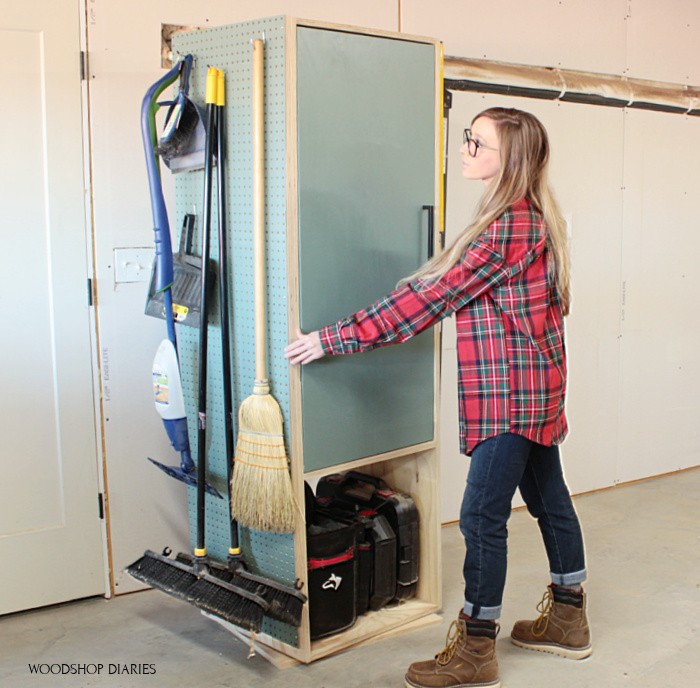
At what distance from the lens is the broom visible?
2.46 metres

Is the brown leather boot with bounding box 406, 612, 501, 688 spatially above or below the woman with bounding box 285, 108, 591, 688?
below

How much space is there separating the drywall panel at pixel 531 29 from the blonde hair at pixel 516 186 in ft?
4.47

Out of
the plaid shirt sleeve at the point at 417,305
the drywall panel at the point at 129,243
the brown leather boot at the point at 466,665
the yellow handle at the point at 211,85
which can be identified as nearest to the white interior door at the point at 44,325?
the drywall panel at the point at 129,243

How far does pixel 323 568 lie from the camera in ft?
8.68

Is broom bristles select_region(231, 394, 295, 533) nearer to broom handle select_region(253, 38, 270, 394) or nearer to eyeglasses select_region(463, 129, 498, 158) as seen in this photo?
broom handle select_region(253, 38, 270, 394)

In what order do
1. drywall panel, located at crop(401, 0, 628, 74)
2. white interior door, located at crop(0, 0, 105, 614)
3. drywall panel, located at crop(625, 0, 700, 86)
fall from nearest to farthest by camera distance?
white interior door, located at crop(0, 0, 105, 614), drywall panel, located at crop(401, 0, 628, 74), drywall panel, located at crop(625, 0, 700, 86)

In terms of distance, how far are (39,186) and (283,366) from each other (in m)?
1.09

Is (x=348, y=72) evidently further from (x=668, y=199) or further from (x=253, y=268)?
(x=668, y=199)

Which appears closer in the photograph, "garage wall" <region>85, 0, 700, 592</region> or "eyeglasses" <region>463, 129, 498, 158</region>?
"eyeglasses" <region>463, 129, 498, 158</region>

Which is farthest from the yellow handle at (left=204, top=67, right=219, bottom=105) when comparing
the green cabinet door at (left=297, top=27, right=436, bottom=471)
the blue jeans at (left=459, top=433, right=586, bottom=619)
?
the blue jeans at (left=459, top=433, right=586, bottom=619)

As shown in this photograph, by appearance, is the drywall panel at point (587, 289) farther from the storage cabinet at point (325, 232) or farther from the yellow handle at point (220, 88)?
the yellow handle at point (220, 88)

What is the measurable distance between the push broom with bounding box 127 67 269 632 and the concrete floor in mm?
247

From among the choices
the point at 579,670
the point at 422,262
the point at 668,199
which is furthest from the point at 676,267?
the point at 579,670

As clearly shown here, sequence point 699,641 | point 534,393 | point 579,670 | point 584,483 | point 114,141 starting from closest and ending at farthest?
point 534,393
point 579,670
point 699,641
point 114,141
point 584,483
